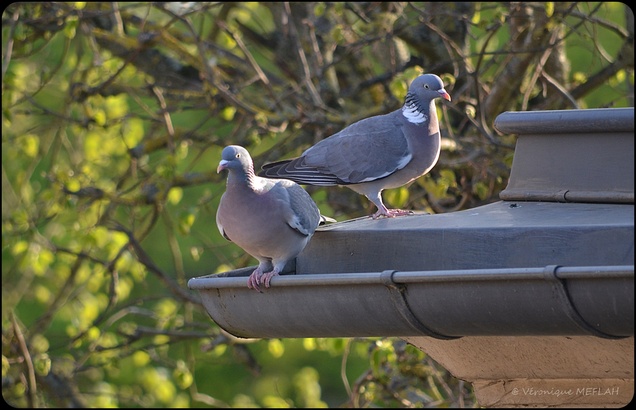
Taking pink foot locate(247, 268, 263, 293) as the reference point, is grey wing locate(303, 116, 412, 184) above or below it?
below

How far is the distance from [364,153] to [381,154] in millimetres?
76

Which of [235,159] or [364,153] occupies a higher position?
[235,159]

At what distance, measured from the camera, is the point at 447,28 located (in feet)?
20.8

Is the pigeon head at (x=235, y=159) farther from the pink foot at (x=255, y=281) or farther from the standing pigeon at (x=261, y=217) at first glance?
the pink foot at (x=255, y=281)

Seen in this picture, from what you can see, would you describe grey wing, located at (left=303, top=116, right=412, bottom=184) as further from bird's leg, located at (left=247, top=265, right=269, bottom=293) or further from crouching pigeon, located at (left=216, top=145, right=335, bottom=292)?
bird's leg, located at (left=247, top=265, right=269, bottom=293)

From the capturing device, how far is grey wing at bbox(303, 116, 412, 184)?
441cm

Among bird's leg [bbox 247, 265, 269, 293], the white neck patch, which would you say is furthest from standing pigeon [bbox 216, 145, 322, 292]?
the white neck patch

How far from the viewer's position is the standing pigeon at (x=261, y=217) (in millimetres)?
3303

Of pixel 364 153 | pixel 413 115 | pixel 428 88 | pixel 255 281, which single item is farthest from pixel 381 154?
pixel 255 281

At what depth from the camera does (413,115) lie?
14.8ft

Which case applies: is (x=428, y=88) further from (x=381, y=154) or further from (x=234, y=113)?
(x=234, y=113)

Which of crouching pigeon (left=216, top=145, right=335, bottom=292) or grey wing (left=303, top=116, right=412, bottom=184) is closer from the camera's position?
crouching pigeon (left=216, top=145, right=335, bottom=292)

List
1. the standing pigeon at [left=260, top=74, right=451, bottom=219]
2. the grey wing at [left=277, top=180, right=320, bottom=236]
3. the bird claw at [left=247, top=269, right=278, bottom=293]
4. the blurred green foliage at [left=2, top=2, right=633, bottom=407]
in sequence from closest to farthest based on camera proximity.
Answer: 1. the bird claw at [left=247, top=269, right=278, bottom=293]
2. the grey wing at [left=277, top=180, right=320, bottom=236]
3. the standing pigeon at [left=260, top=74, right=451, bottom=219]
4. the blurred green foliage at [left=2, top=2, right=633, bottom=407]

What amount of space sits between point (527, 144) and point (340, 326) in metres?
0.72
